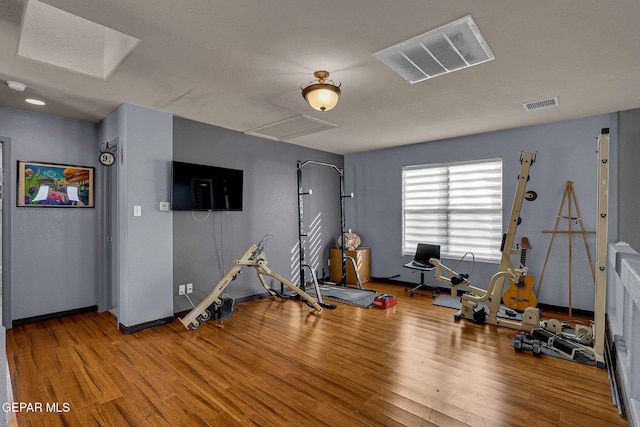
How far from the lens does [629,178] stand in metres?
3.77

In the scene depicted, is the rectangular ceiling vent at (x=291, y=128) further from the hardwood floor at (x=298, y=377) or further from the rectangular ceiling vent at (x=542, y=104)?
the hardwood floor at (x=298, y=377)

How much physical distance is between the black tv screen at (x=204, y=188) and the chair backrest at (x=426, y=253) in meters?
3.08

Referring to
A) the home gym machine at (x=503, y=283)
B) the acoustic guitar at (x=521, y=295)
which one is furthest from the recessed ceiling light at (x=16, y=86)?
the acoustic guitar at (x=521, y=295)

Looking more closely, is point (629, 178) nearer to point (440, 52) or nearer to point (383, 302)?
point (440, 52)

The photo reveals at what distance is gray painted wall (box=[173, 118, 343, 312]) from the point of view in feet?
13.7

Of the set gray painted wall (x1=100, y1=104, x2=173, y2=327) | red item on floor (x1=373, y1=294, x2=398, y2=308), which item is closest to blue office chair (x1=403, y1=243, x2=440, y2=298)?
red item on floor (x1=373, y1=294, x2=398, y2=308)

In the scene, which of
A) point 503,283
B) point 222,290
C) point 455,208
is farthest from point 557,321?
point 222,290

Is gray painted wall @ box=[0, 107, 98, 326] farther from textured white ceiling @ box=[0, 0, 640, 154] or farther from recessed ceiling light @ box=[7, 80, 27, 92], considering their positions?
recessed ceiling light @ box=[7, 80, 27, 92]

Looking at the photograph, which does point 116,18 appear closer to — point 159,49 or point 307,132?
point 159,49

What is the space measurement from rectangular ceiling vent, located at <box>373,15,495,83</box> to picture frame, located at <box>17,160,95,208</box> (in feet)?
12.9

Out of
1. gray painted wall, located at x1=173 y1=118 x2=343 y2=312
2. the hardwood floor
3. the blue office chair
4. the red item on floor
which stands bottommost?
the hardwood floor

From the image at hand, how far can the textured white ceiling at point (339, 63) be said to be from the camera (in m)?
1.94

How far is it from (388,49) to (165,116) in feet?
9.23

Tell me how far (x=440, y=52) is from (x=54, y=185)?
14.8ft
